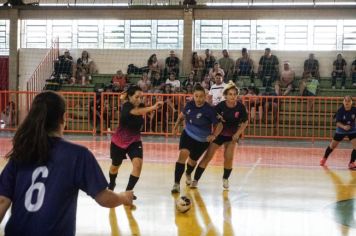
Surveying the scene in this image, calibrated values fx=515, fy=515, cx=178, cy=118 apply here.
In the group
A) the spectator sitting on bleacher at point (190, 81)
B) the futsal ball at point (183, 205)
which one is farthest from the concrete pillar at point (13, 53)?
the futsal ball at point (183, 205)

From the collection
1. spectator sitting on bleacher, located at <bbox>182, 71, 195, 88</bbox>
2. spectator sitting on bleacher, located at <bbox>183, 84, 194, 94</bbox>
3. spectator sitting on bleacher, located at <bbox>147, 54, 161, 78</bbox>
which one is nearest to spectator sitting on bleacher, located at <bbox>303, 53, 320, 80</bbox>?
spectator sitting on bleacher, located at <bbox>182, 71, 195, 88</bbox>

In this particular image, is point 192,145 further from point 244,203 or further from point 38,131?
point 38,131

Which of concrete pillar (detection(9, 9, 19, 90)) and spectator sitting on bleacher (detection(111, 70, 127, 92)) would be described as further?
concrete pillar (detection(9, 9, 19, 90))

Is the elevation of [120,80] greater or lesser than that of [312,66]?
lesser

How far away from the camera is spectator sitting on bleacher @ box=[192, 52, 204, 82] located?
2134cm

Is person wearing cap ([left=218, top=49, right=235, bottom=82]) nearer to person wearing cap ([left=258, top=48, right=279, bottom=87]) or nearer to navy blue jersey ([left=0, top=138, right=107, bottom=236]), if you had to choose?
person wearing cap ([left=258, top=48, right=279, bottom=87])

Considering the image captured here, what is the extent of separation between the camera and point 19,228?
2.89 m

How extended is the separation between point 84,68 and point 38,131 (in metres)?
20.5

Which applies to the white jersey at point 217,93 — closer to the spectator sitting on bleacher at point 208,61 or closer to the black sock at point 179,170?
the spectator sitting on bleacher at point 208,61

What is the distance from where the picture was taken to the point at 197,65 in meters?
21.5

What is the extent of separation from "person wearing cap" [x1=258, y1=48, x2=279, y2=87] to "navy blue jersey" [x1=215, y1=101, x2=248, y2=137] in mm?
12152

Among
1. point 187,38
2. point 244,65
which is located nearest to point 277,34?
point 244,65

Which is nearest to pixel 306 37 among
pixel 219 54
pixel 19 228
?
pixel 219 54

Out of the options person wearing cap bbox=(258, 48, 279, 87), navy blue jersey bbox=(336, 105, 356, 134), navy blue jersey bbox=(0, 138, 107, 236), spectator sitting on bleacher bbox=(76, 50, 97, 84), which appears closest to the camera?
navy blue jersey bbox=(0, 138, 107, 236)
